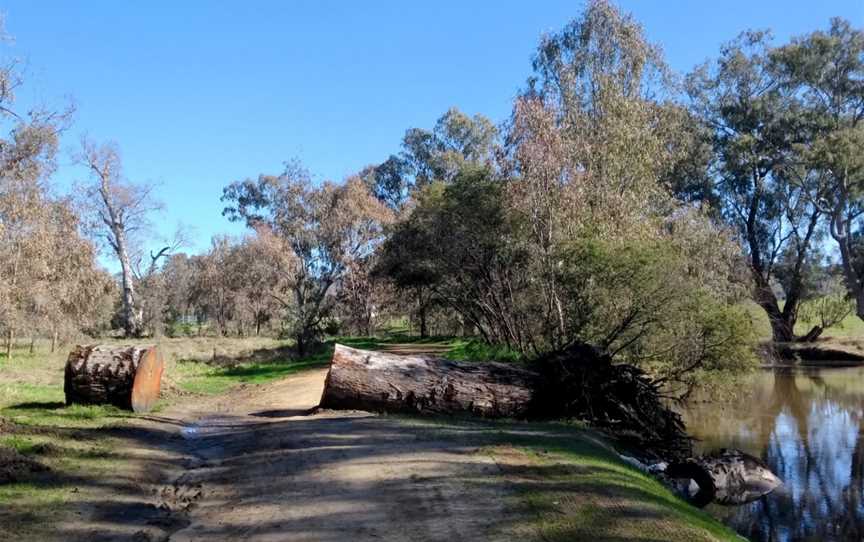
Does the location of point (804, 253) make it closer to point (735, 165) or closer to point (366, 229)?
point (735, 165)

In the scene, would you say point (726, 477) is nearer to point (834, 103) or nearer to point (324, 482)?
point (324, 482)

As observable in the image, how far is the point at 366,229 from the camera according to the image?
3756cm

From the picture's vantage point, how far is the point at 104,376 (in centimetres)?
1187

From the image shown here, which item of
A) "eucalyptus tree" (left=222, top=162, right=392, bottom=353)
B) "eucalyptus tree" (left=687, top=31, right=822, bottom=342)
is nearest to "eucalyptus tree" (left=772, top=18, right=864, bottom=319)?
"eucalyptus tree" (left=687, top=31, right=822, bottom=342)

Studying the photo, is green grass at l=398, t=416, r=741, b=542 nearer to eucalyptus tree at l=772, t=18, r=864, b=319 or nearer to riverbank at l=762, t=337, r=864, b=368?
riverbank at l=762, t=337, r=864, b=368

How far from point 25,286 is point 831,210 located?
4437cm

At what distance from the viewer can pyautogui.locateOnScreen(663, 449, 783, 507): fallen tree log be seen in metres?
12.3

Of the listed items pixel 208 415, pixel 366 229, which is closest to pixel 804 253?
pixel 366 229

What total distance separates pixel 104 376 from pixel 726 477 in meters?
11.2

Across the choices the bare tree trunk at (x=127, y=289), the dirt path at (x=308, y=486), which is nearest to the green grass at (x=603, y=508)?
the dirt path at (x=308, y=486)

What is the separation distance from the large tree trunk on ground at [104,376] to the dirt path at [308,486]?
68 centimetres

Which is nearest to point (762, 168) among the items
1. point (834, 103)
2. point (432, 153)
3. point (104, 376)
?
point (834, 103)

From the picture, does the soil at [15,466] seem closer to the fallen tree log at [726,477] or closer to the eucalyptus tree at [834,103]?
the fallen tree log at [726,477]

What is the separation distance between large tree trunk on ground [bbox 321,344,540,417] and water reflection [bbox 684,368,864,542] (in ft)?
13.6
